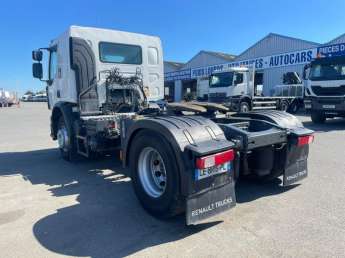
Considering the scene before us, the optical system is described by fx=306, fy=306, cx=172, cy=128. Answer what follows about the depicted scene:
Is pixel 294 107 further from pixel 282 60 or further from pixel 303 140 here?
pixel 303 140

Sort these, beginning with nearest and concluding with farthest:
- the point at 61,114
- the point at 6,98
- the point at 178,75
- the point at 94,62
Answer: the point at 94,62 < the point at 61,114 < the point at 178,75 < the point at 6,98

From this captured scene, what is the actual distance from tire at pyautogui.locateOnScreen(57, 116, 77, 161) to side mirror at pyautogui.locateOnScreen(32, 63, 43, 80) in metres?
1.26

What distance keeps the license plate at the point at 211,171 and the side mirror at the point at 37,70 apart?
18.8 ft

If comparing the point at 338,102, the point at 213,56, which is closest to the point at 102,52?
the point at 338,102

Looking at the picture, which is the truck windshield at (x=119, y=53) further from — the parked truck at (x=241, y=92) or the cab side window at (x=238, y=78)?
the cab side window at (x=238, y=78)

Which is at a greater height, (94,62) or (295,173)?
(94,62)

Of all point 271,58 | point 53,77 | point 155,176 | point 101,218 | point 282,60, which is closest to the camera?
point 101,218

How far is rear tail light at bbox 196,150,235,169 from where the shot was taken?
3.04 meters

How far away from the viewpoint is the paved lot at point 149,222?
2969 mm

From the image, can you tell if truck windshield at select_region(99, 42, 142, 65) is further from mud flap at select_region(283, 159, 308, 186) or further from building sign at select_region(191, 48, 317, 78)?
building sign at select_region(191, 48, 317, 78)

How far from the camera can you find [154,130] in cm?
357

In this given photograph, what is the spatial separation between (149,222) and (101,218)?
2.01 ft

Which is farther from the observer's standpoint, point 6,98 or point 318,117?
point 6,98

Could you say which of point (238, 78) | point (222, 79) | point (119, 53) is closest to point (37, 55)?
point (119, 53)
